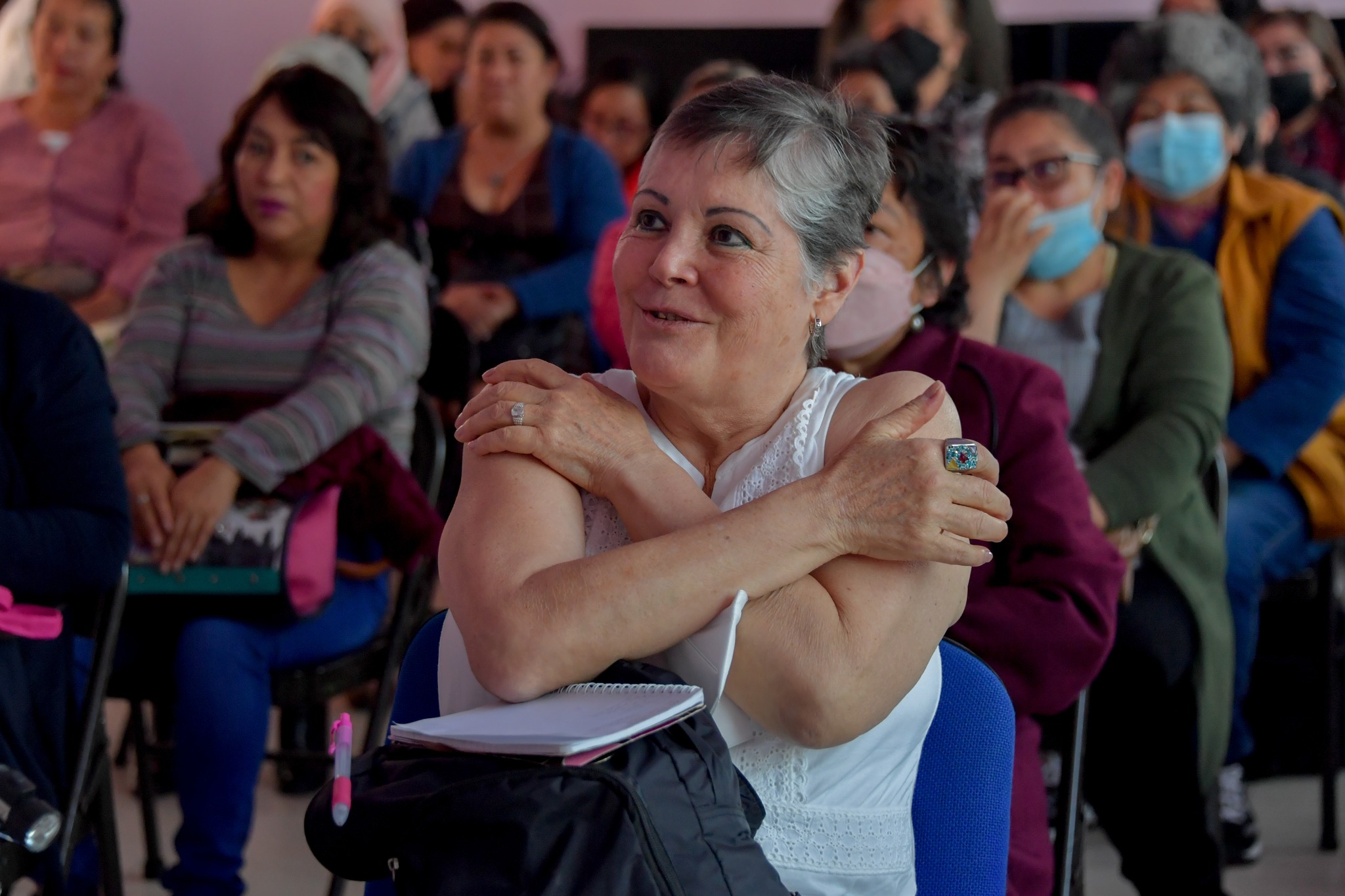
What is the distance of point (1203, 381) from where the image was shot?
7.79 feet

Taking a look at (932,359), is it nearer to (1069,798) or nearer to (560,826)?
(1069,798)

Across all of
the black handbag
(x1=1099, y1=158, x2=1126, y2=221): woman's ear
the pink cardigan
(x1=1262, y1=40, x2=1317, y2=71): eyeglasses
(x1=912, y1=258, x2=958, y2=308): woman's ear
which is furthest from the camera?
(x1=1262, y1=40, x2=1317, y2=71): eyeglasses

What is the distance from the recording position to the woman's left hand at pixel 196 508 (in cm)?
227

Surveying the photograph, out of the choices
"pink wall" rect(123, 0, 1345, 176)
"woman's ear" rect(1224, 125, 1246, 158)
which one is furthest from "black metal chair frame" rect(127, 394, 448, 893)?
"pink wall" rect(123, 0, 1345, 176)

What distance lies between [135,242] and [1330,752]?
3.17 meters

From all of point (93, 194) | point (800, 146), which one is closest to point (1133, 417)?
point (800, 146)

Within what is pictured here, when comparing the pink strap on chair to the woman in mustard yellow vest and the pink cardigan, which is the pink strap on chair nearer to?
the woman in mustard yellow vest

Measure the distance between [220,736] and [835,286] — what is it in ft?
4.26

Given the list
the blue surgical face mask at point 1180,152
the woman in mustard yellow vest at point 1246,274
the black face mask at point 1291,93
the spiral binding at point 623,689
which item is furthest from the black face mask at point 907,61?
the spiral binding at point 623,689

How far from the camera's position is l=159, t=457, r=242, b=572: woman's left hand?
227cm

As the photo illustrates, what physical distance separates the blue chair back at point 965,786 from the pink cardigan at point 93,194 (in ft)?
9.90

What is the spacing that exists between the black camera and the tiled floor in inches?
42.8

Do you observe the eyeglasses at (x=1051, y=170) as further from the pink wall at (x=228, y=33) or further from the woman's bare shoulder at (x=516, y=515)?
the pink wall at (x=228, y=33)

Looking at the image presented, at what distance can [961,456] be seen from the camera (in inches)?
52.0
